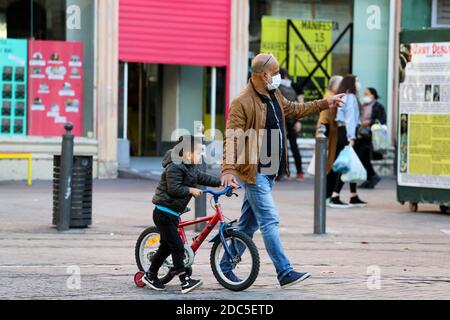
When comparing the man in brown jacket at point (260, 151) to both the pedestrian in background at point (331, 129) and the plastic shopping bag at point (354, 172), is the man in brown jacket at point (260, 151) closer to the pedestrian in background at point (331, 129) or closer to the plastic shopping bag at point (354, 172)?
the plastic shopping bag at point (354, 172)

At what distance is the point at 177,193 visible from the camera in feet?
27.3

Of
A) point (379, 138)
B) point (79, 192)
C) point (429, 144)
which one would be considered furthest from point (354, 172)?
point (79, 192)

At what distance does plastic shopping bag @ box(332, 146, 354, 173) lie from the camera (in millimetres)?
15252

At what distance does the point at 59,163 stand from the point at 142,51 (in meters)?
7.77

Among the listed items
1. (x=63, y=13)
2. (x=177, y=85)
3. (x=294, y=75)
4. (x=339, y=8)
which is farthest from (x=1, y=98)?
(x=339, y=8)

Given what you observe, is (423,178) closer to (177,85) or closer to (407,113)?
(407,113)

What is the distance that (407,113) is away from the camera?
15.0 metres

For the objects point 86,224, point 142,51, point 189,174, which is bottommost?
point 86,224

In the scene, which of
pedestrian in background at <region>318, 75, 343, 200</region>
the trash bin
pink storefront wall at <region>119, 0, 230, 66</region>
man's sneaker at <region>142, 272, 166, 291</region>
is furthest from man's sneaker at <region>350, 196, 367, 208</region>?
man's sneaker at <region>142, 272, 166, 291</region>

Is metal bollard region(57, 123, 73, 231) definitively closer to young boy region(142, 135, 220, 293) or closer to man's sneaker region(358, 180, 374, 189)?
young boy region(142, 135, 220, 293)

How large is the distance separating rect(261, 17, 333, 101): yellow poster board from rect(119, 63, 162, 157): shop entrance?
2.43m

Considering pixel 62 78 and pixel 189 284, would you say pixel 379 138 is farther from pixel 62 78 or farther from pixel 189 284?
pixel 189 284

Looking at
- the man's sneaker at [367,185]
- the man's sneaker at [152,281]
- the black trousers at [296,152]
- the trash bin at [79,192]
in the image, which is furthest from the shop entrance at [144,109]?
the man's sneaker at [152,281]

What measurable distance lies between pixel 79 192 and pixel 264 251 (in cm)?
265
